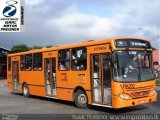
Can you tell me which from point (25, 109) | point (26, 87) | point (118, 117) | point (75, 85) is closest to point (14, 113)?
point (25, 109)

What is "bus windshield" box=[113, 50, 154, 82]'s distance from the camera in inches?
534

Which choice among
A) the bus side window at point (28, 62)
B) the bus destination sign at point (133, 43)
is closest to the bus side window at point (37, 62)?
the bus side window at point (28, 62)

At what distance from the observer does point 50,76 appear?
60.8 ft

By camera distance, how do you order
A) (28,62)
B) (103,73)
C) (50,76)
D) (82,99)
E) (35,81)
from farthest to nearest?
1. (28,62)
2. (35,81)
3. (50,76)
4. (82,99)
5. (103,73)

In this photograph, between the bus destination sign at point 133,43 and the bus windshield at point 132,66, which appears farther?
the bus destination sign at point 133,43

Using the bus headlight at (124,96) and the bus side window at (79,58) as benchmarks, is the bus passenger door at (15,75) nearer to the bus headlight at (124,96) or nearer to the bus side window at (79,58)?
the bus side window at (79,58)

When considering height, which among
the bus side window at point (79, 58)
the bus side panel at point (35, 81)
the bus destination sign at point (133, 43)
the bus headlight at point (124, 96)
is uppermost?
the bus destination sign at point (133, 43)

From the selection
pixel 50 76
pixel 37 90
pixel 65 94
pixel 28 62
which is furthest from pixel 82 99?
pixel 28 62

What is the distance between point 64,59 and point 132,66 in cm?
414

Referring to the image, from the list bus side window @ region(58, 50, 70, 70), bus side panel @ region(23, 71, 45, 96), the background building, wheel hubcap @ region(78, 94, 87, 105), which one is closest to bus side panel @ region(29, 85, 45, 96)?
bus side panel @ region(23, 71, 45, 96)

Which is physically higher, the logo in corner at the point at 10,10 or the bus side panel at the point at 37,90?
the logo in corner at the point at 10,10

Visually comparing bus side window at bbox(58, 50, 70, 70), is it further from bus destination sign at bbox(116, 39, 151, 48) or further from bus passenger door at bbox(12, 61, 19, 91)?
bus passenger door at bbox(12, 61, 19, 91)

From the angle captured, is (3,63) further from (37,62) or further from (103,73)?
(103,73)

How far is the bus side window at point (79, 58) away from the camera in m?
15.5
